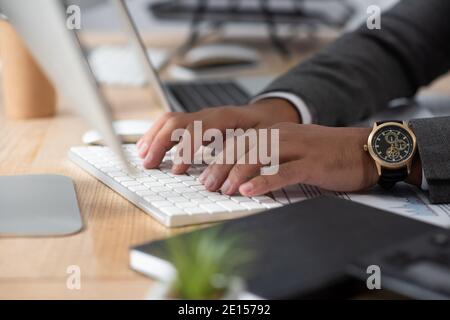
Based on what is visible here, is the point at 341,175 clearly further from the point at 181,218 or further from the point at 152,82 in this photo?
the point at 152,82

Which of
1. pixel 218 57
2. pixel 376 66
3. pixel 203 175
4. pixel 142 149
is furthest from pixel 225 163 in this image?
pixel 218 57

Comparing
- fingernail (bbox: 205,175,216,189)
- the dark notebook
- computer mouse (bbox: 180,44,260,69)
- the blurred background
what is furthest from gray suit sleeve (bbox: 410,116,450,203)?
the blurred background

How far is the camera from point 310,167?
3.08 ft

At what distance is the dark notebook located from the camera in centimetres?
64

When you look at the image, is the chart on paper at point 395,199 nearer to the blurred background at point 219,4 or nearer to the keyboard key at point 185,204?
the keyboard key at point 185,204

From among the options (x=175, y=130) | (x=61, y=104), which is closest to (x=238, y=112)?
(x=175, y=130)

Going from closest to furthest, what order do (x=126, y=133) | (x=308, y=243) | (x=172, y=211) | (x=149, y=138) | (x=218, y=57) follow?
(x=308, y=243)
(x=172, y=211)
(x=149, y=138)
(x=126, y=133)
(x=218, y=57)

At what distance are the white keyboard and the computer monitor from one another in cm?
11

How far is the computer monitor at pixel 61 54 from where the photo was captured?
71 cm

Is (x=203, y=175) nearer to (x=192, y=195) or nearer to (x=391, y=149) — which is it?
(x=192, y=195)

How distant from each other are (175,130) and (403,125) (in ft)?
0.93

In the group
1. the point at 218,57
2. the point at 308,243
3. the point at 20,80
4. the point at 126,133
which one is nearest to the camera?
the point at 308,243

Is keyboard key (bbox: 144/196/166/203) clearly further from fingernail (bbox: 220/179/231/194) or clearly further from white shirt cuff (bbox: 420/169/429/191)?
white shirt cuff (bbox: 420/169/429/191)

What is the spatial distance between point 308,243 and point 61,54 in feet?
0.90
